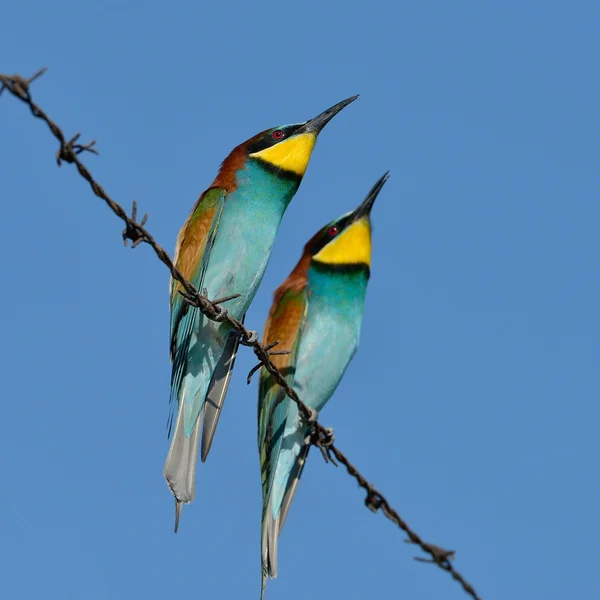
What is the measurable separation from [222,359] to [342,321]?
0.59 meters

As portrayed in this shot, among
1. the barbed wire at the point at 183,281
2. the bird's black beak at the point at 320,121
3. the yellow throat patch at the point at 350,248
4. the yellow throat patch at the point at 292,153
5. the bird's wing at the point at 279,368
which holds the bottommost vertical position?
the barbed wire at the point at 183,281

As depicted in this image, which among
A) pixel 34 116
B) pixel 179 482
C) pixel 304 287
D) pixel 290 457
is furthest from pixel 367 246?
pixel 34 116

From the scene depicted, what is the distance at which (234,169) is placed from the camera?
16.6ft

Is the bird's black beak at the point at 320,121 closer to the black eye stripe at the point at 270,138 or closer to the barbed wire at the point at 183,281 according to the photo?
the black eye stripe at the point at 270,138

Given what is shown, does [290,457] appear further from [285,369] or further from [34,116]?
[34,116]

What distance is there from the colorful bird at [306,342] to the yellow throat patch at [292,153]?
35 centimetres

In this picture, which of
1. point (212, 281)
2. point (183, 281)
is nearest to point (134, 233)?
point (183, 281)

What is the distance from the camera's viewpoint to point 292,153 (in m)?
5.22

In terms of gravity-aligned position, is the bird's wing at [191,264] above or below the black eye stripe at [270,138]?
below

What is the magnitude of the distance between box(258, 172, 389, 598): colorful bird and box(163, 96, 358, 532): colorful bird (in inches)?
8.8

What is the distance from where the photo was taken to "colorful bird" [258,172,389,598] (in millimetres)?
4602

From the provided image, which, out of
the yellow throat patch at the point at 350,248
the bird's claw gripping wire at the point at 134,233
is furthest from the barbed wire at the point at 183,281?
the yellow throat patch at the point at 350,248

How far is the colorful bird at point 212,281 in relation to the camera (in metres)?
4.59

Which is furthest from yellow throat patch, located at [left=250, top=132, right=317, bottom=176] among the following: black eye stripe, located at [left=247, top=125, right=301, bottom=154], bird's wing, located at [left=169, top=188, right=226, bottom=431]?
bird's wing, located at [left=169, top=188, right=226, bottom=431]
